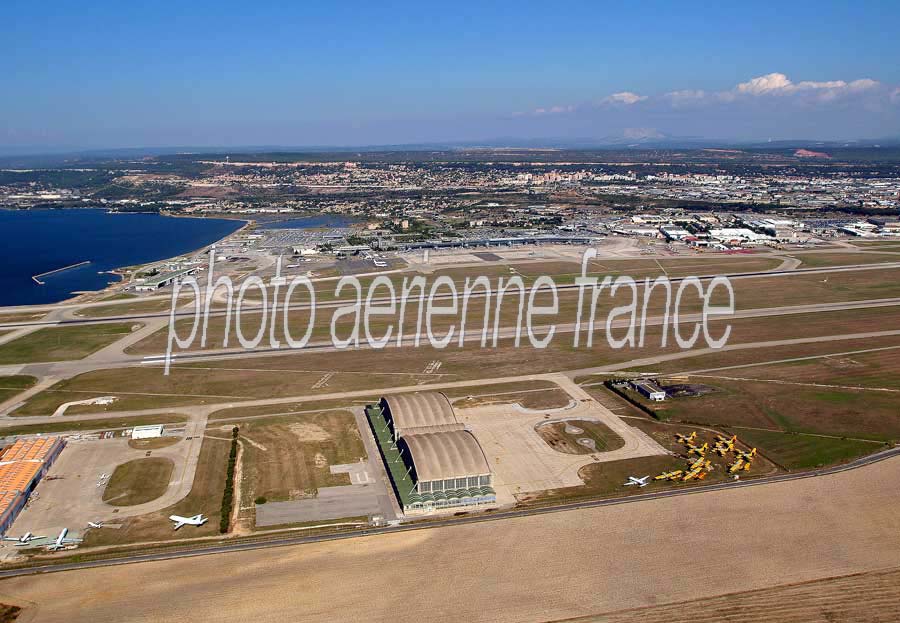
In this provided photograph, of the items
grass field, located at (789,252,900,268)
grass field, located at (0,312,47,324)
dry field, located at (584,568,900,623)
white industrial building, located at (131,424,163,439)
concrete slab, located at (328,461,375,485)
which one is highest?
grass field, located at (789,252,900,268)

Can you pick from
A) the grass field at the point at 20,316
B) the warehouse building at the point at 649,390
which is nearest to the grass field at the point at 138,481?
the warehouse building at the point at 649,390

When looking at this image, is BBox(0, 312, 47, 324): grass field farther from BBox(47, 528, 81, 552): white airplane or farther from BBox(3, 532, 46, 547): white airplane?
BBox(47, 528, 81, 552): white airplane

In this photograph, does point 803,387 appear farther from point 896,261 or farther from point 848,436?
point 896,261

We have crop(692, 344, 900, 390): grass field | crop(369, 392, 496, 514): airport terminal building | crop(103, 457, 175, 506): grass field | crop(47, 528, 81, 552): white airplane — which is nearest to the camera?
crop(47, 528, 81, 552): white airplane

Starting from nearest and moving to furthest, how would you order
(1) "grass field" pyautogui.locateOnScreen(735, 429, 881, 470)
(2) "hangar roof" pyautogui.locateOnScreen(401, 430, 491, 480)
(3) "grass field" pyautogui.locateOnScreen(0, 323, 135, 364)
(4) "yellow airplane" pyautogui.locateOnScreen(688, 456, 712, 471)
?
(2) "hangar roof" pyautogui.locateOnScreen(401, 430, 491, 480) → (4) "yellow airplane" pyautogui.locateOnScreen(688, 456, 712, 471) → (1) "grass field" pyautogui.locateOnScreen(735, 429, 881, 470) → (3) "grass field" pyautogui.locateOnScreen(0, 323, 135, 364)

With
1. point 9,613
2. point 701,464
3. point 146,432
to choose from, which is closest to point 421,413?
point 701,464

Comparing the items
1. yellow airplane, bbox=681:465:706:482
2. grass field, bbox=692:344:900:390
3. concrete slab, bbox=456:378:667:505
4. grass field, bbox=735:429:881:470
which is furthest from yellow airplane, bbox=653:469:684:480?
grass field, bbox=692:344:900:390

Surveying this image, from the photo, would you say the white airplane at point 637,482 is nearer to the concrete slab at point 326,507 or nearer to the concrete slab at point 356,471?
the concrete slab at point 326,507
